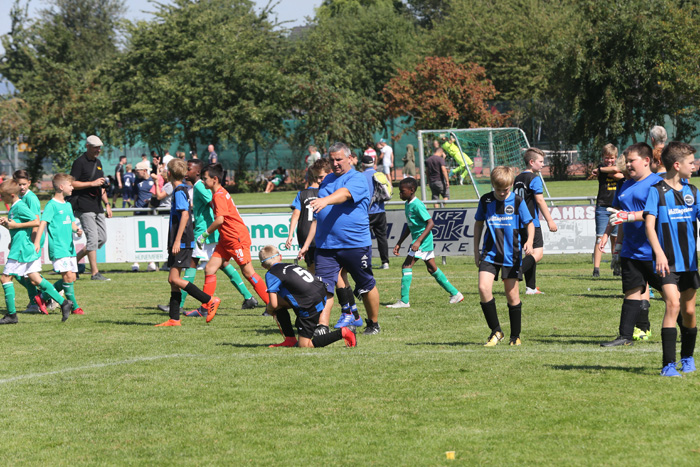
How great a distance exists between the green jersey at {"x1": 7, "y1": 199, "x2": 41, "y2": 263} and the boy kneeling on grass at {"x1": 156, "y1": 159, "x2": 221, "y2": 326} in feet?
5.94

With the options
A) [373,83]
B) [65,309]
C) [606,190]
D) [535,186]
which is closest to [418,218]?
[535,186]

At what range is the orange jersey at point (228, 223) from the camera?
10969 mm

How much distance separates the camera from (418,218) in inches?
471

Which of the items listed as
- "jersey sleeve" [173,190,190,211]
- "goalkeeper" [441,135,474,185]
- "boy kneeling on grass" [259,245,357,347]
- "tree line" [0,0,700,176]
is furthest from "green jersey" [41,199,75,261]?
"tree line" [0,0,700,176]

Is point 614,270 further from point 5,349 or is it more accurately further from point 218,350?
point 5,349

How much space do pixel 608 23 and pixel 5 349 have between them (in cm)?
3349

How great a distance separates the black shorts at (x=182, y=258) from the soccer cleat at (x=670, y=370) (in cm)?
616

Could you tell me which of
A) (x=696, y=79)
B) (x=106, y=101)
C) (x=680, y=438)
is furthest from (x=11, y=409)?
(x=106, y=101)

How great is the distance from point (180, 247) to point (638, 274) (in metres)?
5.82

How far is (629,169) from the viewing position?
736 centimetres

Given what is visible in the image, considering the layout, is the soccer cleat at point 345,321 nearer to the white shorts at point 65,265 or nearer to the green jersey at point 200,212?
the green jersey at point 200,212

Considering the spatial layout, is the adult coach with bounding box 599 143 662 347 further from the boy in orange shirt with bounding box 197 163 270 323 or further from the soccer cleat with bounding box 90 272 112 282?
the soccer cleat with bounding box 90 272 112 282

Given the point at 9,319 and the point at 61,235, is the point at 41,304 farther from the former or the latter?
the point at 61,235

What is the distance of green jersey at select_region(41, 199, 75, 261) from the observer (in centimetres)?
1171
